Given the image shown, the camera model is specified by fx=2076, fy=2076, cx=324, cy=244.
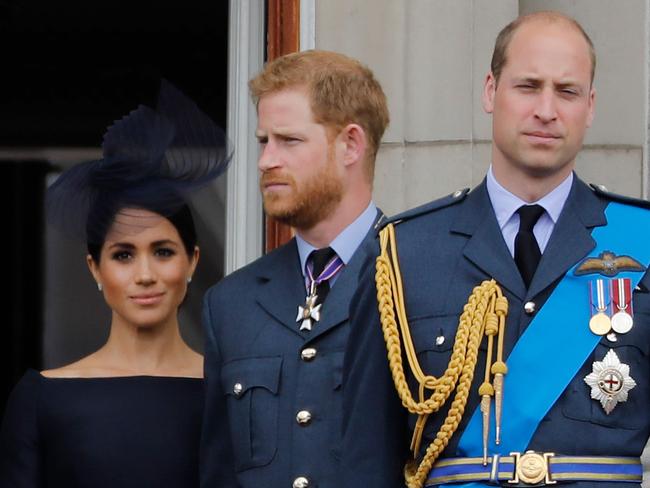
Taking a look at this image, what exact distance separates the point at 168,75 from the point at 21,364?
134 centimetres

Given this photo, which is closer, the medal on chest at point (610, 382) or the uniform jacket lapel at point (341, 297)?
the medal on chest at point (610, 382)

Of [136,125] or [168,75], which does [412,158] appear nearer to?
[136,125]

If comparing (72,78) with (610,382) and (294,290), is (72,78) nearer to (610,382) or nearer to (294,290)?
(294,290)

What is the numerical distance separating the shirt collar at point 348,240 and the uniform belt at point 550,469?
104cm

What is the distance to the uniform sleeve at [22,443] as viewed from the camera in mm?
5492

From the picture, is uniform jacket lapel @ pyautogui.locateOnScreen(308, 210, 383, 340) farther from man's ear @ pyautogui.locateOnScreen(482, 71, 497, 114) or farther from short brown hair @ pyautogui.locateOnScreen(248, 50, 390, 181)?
man's ear @ pyautogui.locateOnScreen(482, 71, 497, 114)

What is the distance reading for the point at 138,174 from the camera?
580 centimetres

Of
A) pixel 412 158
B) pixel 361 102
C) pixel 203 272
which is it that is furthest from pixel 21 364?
pixel 361 102

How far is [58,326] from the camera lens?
336 inches

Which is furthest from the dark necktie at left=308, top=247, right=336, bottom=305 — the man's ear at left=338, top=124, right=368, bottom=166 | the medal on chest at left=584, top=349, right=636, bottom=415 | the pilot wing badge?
the medal on chest at left=584, top=349, right=636, bottom=415

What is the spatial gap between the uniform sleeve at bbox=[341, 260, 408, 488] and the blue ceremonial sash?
0.61 ft

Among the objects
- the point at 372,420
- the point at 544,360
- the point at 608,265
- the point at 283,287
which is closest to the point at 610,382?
the point at 544,360

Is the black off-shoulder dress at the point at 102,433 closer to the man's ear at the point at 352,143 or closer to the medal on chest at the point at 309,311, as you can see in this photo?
the medal on chest at the point at 309,311

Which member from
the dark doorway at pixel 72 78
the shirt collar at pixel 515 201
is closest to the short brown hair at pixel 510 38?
the shirt collar at pixel 515 201
